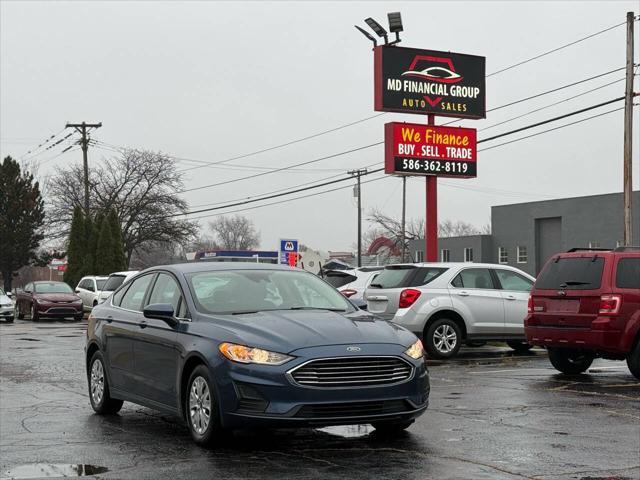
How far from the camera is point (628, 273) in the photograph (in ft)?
41.8

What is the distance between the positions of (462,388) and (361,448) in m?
4.48

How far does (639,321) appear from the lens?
12.5 m

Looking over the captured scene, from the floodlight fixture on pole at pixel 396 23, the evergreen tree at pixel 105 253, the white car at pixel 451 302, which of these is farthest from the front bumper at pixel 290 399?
the evergreen tree at pixel 105 253

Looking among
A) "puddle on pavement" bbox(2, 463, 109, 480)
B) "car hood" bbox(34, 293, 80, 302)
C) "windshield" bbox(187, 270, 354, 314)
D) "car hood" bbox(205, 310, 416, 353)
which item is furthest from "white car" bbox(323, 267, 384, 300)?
"car hood" bbox(34, 293, 80, 302)

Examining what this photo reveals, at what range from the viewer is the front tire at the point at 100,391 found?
991cm

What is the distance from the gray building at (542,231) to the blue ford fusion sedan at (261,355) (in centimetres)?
5047

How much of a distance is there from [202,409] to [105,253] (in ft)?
147

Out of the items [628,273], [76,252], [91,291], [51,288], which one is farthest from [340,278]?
[76,252]

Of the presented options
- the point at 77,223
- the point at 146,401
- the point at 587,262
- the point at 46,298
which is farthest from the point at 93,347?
the point at 77,223

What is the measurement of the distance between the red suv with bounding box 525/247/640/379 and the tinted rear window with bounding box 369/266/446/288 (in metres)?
3.23

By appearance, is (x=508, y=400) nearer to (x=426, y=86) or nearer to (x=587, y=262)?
(x=587, y=262)

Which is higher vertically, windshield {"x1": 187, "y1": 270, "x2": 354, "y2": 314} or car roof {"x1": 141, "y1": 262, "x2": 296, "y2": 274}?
car roof {"x1": 141, "y1": 262, "x2": 296, "y2": 274}

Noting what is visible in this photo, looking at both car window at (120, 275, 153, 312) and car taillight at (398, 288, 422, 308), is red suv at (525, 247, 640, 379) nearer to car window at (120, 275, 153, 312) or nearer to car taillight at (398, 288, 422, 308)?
car taillight at (398, 288, 422, 308)

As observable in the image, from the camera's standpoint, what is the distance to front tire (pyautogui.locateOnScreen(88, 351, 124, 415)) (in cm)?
991
